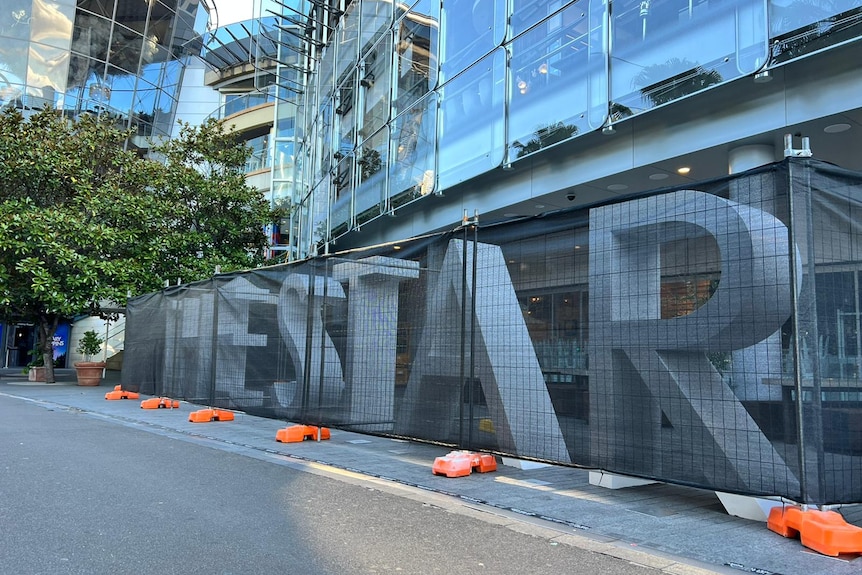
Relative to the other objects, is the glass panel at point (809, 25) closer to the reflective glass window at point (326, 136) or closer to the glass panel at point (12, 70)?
the reflective glass window at point (326, 136)

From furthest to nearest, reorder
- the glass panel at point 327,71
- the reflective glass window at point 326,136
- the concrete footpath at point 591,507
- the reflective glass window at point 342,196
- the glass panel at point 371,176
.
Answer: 1. the glass panel at point 327,71
2. the reflective glass window at point 326,136
3. the reflective glass window at point 342,196
4. the glass panel at point 371,176
5. the concrete footpath at point 591,507

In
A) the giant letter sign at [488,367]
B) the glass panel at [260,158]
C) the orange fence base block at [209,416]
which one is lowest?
the orange fence base block at [209,416]

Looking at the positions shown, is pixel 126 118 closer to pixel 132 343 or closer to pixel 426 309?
pixel 132 343


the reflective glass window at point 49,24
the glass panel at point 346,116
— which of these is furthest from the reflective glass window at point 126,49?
the glass panel at point 346,116

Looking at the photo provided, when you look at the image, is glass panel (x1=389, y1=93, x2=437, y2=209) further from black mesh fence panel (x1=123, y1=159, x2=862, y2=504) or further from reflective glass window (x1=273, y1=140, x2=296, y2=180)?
reflective glass window (x1=273, y1=140, x2=296, y2=180)

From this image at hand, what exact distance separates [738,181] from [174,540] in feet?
15.5

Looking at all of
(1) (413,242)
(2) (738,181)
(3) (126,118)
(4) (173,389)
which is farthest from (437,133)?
(3) (126,118)

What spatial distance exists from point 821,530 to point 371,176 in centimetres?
1306

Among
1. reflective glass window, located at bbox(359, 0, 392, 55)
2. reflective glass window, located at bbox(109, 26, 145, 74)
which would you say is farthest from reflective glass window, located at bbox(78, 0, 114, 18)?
reflective glass window, located at bbox(359, 0, 392, 55)

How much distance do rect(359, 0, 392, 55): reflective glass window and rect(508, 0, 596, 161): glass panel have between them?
5.64 metres

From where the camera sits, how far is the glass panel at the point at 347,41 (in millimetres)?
18172

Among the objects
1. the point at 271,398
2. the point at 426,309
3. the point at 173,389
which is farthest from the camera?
the point at 173,389

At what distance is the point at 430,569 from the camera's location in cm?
388

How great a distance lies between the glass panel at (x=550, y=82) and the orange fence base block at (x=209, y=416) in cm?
680
